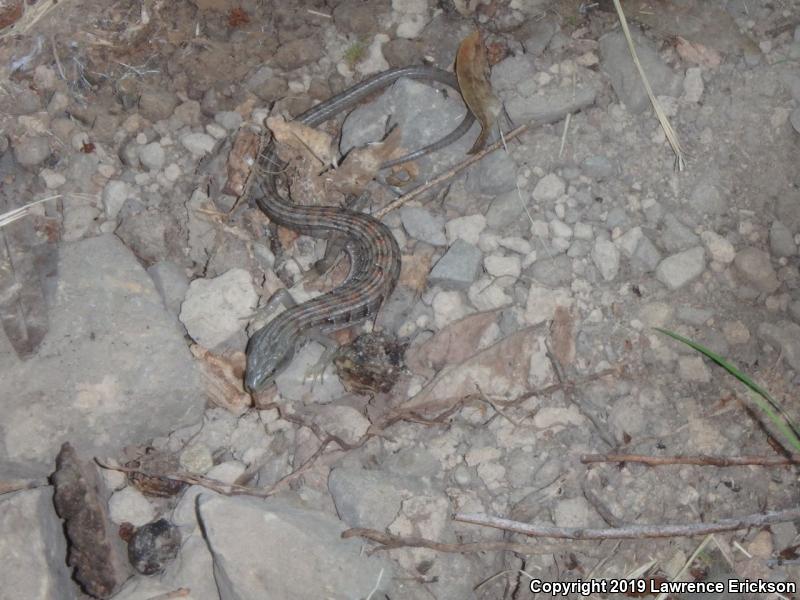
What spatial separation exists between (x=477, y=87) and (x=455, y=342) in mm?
1873

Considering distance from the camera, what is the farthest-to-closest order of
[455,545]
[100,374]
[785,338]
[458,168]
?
[458,168] < [100,374] < [785,338] < [455,545]

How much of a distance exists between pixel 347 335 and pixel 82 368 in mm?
1746

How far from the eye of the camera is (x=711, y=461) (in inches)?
172

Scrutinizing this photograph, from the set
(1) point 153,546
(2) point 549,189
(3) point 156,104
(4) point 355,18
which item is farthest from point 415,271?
(1) point 153,546

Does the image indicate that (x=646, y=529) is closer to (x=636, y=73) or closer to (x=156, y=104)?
(x=636, y=73)

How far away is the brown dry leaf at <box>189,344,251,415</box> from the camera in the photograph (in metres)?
4.93

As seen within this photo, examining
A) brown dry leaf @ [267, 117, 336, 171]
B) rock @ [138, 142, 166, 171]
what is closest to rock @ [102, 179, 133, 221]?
rock @ [138, 142, 166, 171]

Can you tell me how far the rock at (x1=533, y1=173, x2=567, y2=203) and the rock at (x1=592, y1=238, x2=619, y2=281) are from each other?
0.47 metres

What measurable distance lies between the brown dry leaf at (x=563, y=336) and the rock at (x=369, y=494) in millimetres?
1206

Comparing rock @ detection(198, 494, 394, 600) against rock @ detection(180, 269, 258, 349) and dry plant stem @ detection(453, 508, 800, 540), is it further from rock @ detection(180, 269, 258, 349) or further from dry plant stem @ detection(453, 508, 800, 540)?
rock @ detection(180, 269, 258, 349)

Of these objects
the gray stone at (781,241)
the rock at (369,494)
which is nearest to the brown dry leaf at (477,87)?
the gray stone at (781,241)

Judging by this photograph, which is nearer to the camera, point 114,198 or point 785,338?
point 785,338
